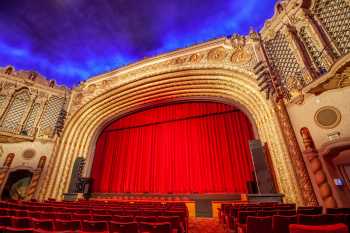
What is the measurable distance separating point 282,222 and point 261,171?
598 centimetres

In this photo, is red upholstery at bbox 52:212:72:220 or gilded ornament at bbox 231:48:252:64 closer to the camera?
red upholstery at bbox 52:212:72:220

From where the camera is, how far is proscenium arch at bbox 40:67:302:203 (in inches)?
344

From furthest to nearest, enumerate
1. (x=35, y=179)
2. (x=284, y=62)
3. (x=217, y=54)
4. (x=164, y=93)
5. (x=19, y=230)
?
(x=164, y=93), (x=217, y=54), (x=35, y=179), (x=284, y=62), (x=19, y=230)

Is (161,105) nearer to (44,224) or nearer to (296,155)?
(296,155)

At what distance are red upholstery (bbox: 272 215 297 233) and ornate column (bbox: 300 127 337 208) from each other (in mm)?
4295

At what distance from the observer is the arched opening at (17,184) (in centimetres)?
1121

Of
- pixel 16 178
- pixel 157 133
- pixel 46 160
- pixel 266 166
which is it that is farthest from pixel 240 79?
pixel 16 178

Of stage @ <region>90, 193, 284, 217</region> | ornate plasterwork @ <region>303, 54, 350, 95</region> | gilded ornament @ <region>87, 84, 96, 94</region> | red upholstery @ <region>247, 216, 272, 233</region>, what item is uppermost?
gilded ornament @ <region>87, 84, 96, 94</region>

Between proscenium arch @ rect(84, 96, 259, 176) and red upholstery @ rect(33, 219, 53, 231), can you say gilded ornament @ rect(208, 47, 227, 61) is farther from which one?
red upholstery @ rect(33, 219, 53, 231)

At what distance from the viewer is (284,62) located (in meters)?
8.40

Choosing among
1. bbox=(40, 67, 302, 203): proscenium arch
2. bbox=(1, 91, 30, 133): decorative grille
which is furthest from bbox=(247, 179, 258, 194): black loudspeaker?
bbox=(1, 91, 30, 133): decorative grille

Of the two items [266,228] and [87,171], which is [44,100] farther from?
[266,228]

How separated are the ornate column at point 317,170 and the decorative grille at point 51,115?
47.7 ft

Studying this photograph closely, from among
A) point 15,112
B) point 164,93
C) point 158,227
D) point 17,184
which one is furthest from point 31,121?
point 158,227
